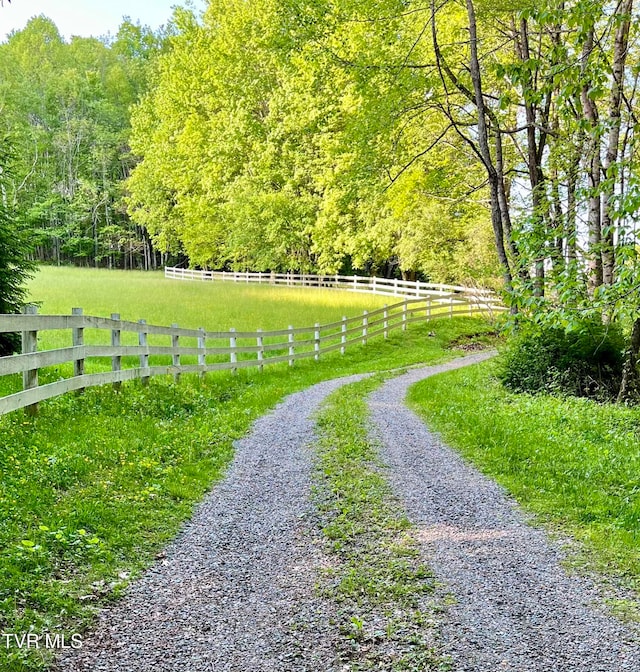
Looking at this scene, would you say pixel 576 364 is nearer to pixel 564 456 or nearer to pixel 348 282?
pixel 564 456

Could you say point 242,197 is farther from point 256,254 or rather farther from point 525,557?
point 525,557

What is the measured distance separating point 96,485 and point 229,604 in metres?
2.24

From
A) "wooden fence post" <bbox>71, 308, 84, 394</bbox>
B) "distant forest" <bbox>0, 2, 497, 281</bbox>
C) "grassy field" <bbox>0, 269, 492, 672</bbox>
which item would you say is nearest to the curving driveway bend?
"grassy field" <bbox>0, 269, 492, 672</bbox>

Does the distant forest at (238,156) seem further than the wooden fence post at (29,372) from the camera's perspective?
Yes

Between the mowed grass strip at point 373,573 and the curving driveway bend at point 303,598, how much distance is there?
12 centimetres

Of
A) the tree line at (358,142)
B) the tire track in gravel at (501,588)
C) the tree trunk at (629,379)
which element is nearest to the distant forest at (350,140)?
the tree line at (358,142)

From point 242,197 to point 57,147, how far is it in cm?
3214

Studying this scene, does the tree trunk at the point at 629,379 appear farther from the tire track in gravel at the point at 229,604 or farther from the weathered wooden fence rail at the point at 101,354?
the weathered wooden fence rail at the point at 101,354

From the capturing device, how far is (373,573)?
4.25 metres

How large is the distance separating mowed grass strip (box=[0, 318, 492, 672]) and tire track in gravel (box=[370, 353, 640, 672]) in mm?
2214

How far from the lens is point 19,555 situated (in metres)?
3.88

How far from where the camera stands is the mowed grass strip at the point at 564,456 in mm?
5022

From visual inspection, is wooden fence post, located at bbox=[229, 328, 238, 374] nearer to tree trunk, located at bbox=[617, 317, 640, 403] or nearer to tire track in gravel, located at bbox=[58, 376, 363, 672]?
tire track in gravel, located at bbox=[58, 376, 363, 672]

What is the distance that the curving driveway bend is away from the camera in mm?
3244
